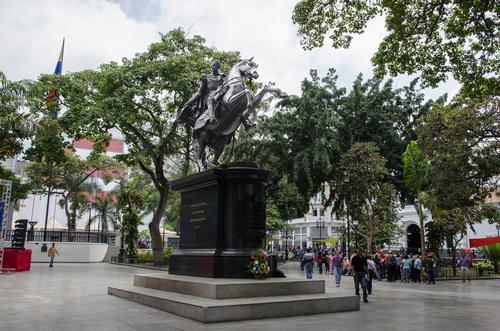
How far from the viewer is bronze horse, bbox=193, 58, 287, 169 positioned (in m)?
10.7

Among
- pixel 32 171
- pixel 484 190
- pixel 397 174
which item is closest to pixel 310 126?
pixel 397 174

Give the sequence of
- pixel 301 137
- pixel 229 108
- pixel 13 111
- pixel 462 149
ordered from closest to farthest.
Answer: pixel 229 108, pixel 462 149, pixel 13 111, pixel 301 137

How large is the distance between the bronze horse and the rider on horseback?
37 mm

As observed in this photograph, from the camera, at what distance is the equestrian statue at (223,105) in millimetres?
10742

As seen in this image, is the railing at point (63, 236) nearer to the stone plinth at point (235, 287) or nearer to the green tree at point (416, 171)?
the green tree at point (416, 171)

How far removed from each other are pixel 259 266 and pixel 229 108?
13.1 feet

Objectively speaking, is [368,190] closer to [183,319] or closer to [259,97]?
[259,97]

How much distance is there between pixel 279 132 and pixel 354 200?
6694mm

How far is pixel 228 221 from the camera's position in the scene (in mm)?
9633

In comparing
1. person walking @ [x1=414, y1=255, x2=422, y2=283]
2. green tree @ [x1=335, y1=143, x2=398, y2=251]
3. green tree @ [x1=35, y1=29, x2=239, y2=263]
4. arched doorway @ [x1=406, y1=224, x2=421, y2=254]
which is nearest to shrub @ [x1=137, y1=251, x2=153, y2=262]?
green tree @ [x1=35, y1=29, x2=239, y2=263]

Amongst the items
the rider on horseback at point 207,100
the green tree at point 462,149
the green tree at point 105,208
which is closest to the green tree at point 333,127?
the green tree at point 462,149

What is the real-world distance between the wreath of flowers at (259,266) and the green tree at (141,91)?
13975 mm

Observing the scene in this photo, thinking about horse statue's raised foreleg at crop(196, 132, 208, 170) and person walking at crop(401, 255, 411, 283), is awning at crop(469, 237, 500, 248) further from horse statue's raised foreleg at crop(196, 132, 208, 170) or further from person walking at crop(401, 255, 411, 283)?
horse statue's raised foreleg at crop(196, 132, 208, 170)

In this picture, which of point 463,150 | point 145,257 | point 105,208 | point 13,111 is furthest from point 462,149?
point 105,208
